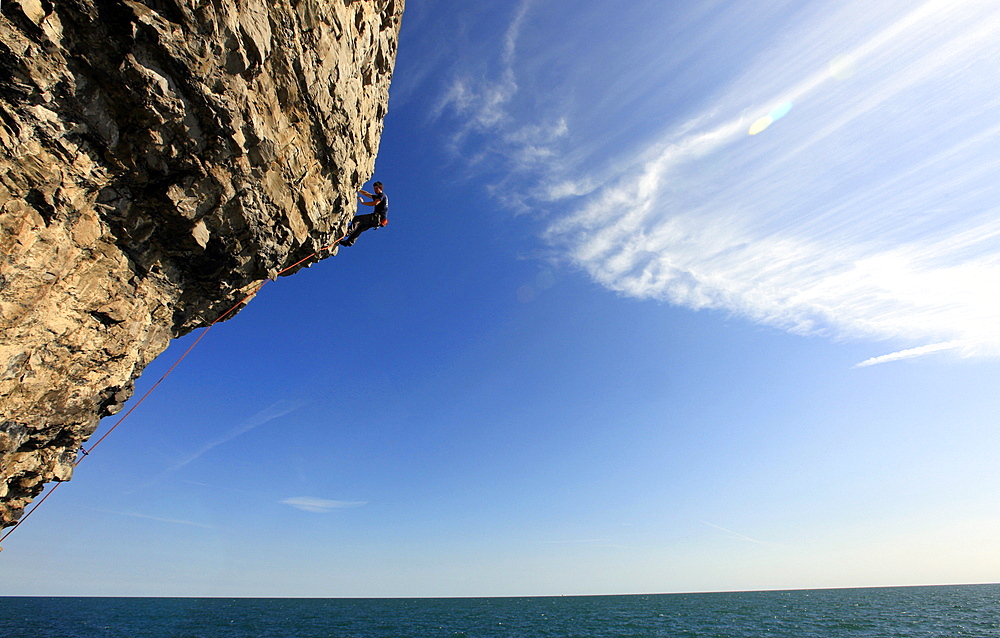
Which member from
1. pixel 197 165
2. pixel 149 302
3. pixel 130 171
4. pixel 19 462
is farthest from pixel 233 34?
pixel 19 462

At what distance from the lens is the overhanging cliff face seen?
6.94 meters

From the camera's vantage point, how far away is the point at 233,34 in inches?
316

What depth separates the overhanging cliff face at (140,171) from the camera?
22.8 ft

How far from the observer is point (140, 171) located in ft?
27.5

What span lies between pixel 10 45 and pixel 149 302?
18.2 feet

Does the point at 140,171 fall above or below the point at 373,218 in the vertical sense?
below

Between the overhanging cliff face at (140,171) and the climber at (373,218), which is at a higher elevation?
the climber at (373,218)

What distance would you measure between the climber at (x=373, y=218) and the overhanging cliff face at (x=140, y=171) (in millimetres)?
3116

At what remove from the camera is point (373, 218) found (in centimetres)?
1562

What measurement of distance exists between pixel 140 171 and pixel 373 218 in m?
7.71

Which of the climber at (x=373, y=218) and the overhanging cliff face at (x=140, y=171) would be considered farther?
the climber at (x=373, y=218)

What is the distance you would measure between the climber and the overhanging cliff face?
123 inches

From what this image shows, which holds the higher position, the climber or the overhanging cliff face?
the climber

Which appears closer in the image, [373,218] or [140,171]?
[140,171]
